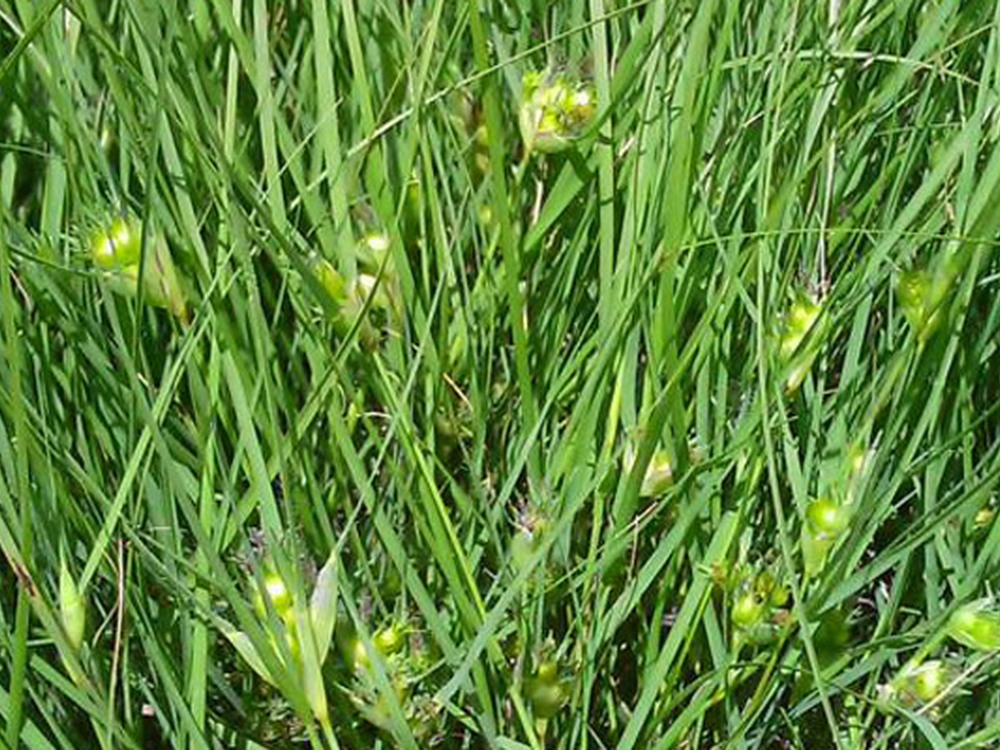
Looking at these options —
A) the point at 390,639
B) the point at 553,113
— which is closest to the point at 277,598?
the point at 390,639

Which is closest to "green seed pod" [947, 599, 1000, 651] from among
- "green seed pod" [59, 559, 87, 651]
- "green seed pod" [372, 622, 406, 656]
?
"green seed pod" [372, 622, 406, 656]

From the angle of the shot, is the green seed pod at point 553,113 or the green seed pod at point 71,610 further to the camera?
the green seed pod at point 553,113

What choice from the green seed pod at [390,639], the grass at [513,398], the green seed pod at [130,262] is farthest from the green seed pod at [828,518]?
the green seed pod at [130,262]

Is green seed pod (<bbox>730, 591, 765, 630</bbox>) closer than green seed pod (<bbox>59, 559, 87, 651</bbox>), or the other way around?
green seed pod (<bbox>59, 559, 87, 651</bbox>)

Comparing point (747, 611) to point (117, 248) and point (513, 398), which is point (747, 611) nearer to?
point (513, 398)

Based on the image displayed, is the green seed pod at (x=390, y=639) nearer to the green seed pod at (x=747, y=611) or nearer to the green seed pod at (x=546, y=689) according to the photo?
the green seed pod at (x=546, y=689)

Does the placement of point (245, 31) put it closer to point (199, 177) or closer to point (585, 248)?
point (199, 177)

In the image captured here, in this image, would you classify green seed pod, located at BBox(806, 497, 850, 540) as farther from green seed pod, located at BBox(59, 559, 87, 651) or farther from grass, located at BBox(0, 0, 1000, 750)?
green seed pod, located at BBox(59, 559, 87, 651)
